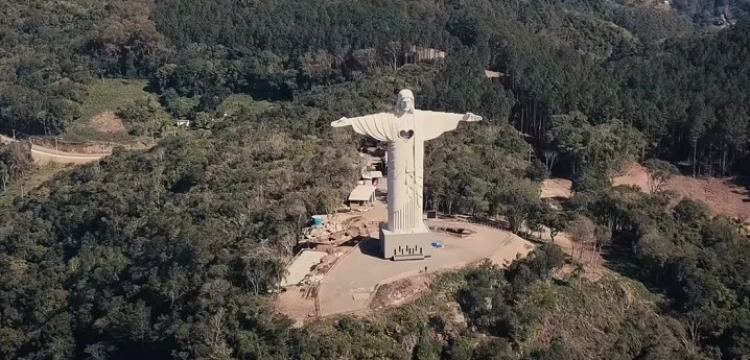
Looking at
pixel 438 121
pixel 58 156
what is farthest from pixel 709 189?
pixel 58 156

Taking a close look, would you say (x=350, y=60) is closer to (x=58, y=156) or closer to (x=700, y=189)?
(x=58, y=156)

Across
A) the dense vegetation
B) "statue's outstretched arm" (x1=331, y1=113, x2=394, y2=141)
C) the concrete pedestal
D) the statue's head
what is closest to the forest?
the dense vegetation

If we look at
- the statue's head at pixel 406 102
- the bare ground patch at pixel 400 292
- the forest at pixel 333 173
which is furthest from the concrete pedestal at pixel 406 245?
the statue's head at pixel 406 102

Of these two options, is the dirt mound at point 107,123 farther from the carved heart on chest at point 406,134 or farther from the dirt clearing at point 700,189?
the carved heart on chest at point 406,134

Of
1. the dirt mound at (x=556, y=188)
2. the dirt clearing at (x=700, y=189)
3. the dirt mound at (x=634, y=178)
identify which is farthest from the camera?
the dirt mound at (x=634, y=178)

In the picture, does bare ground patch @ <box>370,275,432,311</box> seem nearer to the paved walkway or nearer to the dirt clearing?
the paved walkway

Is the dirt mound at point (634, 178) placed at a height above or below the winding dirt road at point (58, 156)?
below
